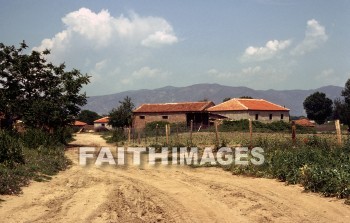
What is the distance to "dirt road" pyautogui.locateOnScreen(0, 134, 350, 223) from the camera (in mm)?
7719

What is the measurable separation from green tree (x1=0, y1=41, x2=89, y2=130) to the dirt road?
1638cm

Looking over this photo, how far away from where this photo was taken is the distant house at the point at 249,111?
53650 millimetres

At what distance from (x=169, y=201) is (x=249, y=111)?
45530 millimetres

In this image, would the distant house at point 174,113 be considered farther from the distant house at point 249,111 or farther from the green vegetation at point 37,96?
the green vegetation at point 37,96

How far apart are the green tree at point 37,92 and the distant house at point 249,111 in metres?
27.6

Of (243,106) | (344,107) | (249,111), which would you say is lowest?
(249,111)

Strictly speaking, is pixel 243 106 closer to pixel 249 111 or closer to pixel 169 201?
pixel 249 111

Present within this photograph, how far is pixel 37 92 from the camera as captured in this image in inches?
1198

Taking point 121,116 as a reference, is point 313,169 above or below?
below

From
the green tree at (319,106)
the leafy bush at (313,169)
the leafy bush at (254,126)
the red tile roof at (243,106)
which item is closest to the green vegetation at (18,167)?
the leafy bush at (313,169)

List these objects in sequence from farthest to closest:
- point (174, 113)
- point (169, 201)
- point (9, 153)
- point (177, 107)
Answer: point (177, 107)
point (174, 113)
point (9, 153)
point (169, 201)

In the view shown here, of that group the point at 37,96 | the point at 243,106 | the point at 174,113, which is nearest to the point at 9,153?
the point at 37,96

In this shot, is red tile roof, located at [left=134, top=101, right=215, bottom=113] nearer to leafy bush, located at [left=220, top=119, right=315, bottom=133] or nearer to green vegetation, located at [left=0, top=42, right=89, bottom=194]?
leafy bush, located at [left=220, top=119, right=315, bottom=133]

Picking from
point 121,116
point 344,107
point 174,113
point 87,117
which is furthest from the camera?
point 87,117
